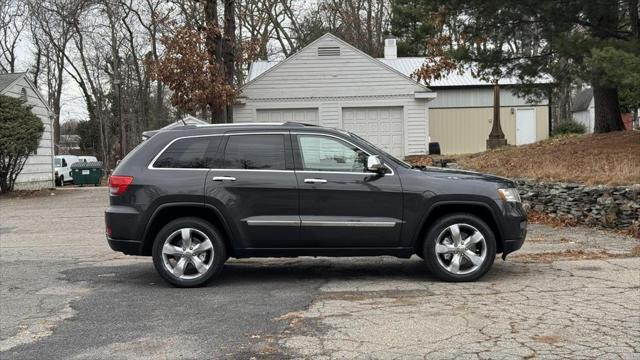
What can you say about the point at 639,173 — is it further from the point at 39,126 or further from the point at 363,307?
the point at 39,126

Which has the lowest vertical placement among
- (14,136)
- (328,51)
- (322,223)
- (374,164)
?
(322,223)

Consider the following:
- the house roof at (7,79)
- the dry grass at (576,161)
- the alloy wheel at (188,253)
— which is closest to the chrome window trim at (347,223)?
the alloy wheel at (188,253)

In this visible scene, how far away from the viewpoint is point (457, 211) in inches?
A: 291

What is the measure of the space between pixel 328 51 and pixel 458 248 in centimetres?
1782

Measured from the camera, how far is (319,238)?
7.18 meters

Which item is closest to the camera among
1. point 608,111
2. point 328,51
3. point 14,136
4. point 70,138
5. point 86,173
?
point 608,111

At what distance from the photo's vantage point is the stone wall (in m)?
10.5

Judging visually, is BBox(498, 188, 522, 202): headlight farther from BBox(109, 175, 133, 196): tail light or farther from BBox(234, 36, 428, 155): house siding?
BBox(234, 36, 428, 155): house siding

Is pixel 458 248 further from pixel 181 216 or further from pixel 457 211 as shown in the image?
pixel 181 216

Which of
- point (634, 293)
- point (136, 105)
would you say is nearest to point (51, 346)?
point (634, 293)

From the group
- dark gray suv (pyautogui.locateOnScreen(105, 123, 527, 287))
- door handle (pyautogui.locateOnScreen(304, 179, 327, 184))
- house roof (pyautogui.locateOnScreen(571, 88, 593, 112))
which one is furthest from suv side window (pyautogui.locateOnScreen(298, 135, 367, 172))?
house roof (pyautogui.locateOnScreen(571, 88, 593, 112))

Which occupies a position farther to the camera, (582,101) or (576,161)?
(582,101)

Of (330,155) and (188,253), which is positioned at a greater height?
(330,155)

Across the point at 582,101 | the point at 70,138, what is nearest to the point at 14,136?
the point at 70,138
